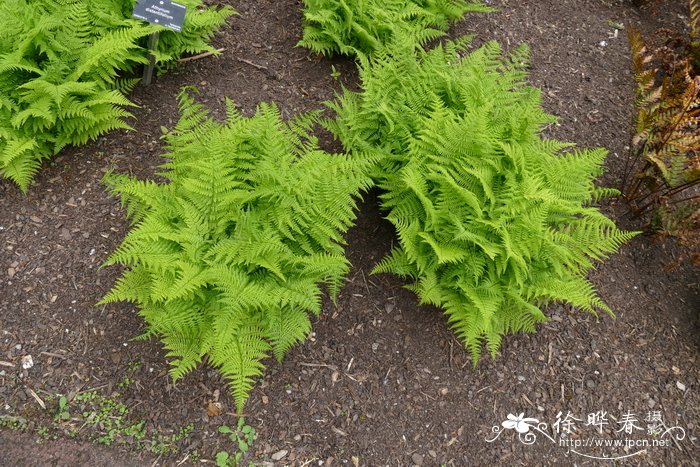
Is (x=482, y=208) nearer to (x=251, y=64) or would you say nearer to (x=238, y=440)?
(x=238, y=440)

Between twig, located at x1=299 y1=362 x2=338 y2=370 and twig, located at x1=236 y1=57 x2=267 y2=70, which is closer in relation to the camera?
twig, located at x1=299 y1=362 x2=338 y2=370

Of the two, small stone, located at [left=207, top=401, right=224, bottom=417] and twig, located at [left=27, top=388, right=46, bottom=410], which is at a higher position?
small stone, located at [left=207, top=401, right=224, bottom=417]

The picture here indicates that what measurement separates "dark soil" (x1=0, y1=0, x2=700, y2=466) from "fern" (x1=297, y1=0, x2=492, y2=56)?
25.0 inches

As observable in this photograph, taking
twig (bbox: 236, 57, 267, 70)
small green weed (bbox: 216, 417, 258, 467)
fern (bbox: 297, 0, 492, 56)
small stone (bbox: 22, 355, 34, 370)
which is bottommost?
small stone (bbox: 22, 355, 34, 370)

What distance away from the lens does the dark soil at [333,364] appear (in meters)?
3.23

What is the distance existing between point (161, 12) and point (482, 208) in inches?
108

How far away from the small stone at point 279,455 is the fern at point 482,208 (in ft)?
4.29

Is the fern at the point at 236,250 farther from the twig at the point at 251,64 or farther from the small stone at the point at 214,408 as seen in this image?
the twig at the point at 251,64

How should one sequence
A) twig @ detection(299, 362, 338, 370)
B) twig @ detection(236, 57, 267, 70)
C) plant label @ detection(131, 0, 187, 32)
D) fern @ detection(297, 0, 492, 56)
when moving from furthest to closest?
twig @ detection(236, 57, 267, 70) < fern @ detection(297, 0, 492, 56) < plant label @ detection(131, 0, 187, 32) < twig @ detection(299, 362, 338, 370)

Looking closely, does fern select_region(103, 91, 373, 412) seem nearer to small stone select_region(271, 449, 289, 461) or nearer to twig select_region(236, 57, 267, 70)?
small stone select_region(271, 449, 289, 461)

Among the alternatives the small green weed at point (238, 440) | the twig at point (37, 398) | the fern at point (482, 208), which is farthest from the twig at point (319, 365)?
the twig at point (37, 398)

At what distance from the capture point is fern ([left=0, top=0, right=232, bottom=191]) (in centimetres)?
354

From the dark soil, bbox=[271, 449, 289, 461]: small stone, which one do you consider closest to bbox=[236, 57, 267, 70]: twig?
the dark soil

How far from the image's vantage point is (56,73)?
12.2ft
